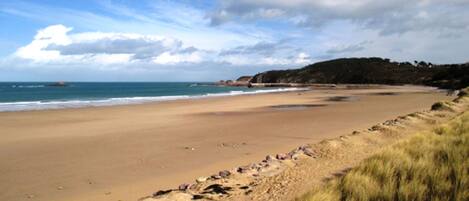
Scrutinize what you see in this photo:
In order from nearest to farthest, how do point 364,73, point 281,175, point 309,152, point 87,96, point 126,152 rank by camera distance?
1. point 281,175
2. point 309,152
3. point 126,152
4. point 87,96
5. point 364,73

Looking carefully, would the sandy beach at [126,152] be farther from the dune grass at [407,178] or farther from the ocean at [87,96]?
the ocean at [87,96]

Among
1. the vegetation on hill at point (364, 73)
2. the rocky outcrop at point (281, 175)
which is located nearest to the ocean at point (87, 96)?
the rocky outcrop at point (281, 175)

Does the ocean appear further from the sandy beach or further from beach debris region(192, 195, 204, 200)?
beach debris region(192, 195, 204, 200)

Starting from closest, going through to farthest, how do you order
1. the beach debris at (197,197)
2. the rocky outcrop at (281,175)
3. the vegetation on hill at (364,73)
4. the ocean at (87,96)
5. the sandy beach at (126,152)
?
the beach debris at (197,197) < the rocky outcrop at (281,175) < the sandy beach at (126,152) < the ocean at (87,96) < the vegetation on hill at (364,73)

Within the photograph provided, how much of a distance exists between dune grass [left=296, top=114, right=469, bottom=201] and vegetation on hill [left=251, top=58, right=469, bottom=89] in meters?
73.6

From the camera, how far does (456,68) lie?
247 feet

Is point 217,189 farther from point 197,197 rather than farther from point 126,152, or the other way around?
point 126,152

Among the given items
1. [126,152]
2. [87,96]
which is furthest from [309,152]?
[87,96]

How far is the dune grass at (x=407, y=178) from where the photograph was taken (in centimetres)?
456

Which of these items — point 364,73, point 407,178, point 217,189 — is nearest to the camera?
point 407,178

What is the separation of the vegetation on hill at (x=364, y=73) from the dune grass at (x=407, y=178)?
7362 centimetres

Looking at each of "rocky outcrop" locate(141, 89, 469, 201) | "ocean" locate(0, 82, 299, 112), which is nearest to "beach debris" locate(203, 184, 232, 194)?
"rocky outcrop" locate(141, 89, 469, 201)

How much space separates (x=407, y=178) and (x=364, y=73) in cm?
10844

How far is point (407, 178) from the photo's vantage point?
5.21m
